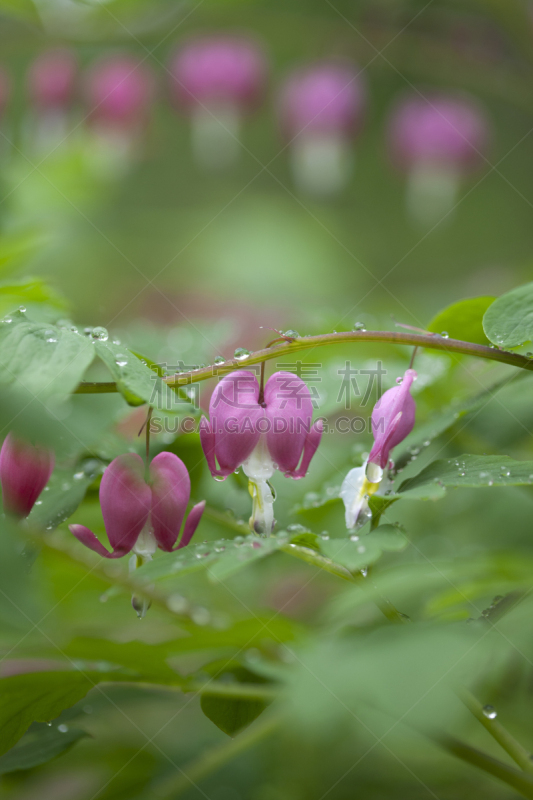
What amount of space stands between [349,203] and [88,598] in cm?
403

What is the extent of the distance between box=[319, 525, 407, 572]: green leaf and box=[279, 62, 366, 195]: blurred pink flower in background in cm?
304

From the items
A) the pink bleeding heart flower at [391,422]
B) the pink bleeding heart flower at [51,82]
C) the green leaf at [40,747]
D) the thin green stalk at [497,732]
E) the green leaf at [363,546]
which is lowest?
the green leaf at [40,747]

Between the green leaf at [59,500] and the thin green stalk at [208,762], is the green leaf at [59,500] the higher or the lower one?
the higher one

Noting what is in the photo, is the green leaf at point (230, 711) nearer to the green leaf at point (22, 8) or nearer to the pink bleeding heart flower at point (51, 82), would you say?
the green leaf at point (22, 8)

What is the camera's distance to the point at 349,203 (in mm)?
4680

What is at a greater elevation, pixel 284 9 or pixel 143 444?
pixel 284 9

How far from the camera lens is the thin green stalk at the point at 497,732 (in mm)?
616

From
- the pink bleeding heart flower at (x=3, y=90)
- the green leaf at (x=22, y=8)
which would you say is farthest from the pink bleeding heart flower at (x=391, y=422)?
the pink bleeding heart flower at (x=3, y=90)

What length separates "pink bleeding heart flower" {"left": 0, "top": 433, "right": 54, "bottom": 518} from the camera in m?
0.64

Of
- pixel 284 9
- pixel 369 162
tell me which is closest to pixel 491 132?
pixel 369 162

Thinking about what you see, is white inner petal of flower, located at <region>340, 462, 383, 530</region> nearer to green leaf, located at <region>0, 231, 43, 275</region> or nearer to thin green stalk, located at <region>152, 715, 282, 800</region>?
thin green stalk, located at <region>152, 715, 282, 800</region>

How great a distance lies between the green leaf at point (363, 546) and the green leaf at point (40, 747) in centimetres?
41

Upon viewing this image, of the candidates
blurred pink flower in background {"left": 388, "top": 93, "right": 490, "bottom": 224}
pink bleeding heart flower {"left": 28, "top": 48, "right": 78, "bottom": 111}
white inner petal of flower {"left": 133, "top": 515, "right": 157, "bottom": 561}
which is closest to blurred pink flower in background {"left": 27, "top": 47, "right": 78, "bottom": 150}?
pink bleeding heart flower {"left": 28, "top": 48, "right": 78, "bottom": 111}

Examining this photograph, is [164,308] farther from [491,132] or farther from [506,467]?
[506,467]
